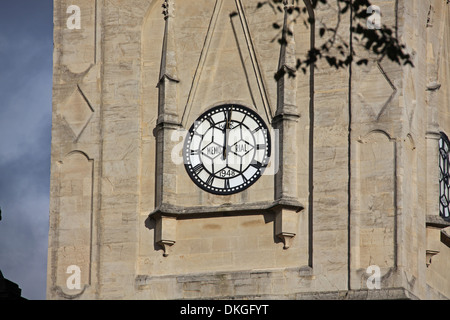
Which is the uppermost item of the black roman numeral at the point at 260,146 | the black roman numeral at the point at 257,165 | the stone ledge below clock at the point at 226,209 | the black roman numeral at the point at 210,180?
the black roman numeral at the point at 260,146

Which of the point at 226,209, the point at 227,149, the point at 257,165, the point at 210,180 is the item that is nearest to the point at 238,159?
the point at 227,149

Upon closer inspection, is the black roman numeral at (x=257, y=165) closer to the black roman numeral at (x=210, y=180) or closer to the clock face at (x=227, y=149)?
the clock face at (x=227, y=149)

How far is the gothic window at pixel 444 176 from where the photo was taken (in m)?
41.3

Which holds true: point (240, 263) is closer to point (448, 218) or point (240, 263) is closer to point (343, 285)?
point (343, 285)

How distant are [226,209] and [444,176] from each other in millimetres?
5209

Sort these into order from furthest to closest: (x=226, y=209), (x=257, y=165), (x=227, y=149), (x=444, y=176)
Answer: (x=444, y=176), (x=227, y=149), (x=257, y=165), (x=226, y=209)

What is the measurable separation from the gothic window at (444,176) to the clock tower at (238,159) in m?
0.30

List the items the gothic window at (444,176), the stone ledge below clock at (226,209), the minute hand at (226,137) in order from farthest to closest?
the gothic window at (444,176) < the minute hand at (226,137) < the stone ledge below clock at (226,209)

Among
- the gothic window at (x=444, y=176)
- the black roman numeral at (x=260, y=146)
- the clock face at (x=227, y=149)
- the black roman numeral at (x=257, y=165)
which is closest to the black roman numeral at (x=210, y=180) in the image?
the clock face at (x=227, y=149)

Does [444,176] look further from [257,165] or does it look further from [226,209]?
[226,209]

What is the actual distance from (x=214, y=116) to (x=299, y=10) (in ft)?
8.75

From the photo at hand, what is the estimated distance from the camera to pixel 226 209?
39125mm

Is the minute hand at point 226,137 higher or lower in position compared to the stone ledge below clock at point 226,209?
higher

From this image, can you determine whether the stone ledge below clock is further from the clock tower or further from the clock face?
the clock face
